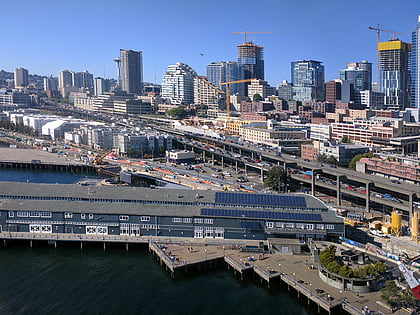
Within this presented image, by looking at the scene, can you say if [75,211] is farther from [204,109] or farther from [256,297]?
[204,109]

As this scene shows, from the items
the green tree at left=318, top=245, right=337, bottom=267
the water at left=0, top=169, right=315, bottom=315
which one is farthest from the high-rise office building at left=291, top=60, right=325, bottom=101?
the water at left=0, top=169, right=315, bottom=315

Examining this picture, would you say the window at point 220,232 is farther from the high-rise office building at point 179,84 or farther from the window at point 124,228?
the high-rise office building at point 179,84

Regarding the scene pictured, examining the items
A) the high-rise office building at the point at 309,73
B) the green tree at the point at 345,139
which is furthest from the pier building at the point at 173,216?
the high-rise office building at the point at 309,73

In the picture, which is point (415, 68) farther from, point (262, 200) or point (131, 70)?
point (262, 200)

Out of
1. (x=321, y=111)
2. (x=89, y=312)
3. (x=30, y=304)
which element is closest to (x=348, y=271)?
(x=89, y=312)

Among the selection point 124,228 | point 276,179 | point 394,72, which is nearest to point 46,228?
point 124,228

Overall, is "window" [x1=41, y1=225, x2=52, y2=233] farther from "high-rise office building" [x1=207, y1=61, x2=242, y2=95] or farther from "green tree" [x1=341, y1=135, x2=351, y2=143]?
"high-rise office building" [x1=207, y1=61, x2=242, y2=95]
